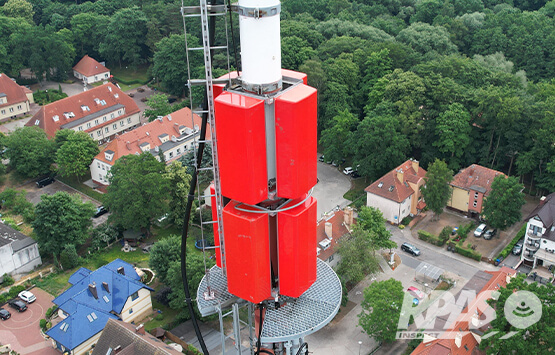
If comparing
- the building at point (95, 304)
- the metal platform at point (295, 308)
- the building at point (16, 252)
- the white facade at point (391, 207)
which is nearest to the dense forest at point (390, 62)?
the white facade at point (391, 207)

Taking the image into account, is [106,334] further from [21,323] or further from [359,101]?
[359,101]

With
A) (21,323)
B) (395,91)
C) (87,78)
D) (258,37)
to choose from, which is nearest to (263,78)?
(258,37)

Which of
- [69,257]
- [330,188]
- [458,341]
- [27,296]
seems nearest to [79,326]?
[27,296]

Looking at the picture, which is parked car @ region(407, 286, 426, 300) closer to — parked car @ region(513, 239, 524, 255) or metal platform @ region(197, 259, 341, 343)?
parked car @ region(513, 239, 524, 255)

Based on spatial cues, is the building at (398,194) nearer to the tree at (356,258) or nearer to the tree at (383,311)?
the tree at (356,258)

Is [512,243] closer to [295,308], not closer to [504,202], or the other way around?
[504,202]
